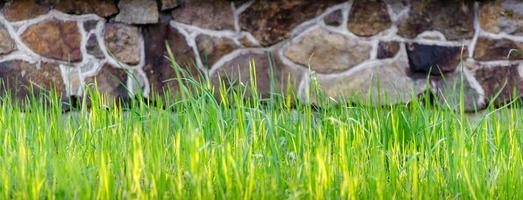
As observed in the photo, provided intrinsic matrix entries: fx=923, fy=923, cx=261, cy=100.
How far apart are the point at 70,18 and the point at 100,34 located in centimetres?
18

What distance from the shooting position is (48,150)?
109 inches

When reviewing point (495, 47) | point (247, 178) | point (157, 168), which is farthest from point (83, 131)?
point (495, 47)

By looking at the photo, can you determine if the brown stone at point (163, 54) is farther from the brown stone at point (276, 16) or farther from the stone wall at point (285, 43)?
the brown stone at point (276, 16)

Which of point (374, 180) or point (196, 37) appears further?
point (196, 37)

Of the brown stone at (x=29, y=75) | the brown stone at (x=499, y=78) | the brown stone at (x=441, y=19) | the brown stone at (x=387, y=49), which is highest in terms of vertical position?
the brown stone at (x=441, y=19)

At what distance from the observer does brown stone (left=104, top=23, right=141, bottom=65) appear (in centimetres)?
463

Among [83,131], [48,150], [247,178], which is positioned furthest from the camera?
[83,131]

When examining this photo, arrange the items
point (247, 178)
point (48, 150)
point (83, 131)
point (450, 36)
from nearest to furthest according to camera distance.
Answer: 1. point (247, 178)
2. point (48, 150)
3. point (83, 131)
4. point (450, 36)

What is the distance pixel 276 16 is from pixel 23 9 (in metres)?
1.30

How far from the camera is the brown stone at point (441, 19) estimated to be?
4461 mm

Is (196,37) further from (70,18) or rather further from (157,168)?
(157,168)

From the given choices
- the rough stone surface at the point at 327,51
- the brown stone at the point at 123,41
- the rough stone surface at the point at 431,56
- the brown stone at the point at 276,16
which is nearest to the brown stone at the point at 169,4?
the brown stone at the point at 123,41

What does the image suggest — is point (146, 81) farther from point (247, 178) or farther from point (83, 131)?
point (247, 178)

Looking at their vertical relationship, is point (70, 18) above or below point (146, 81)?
above
